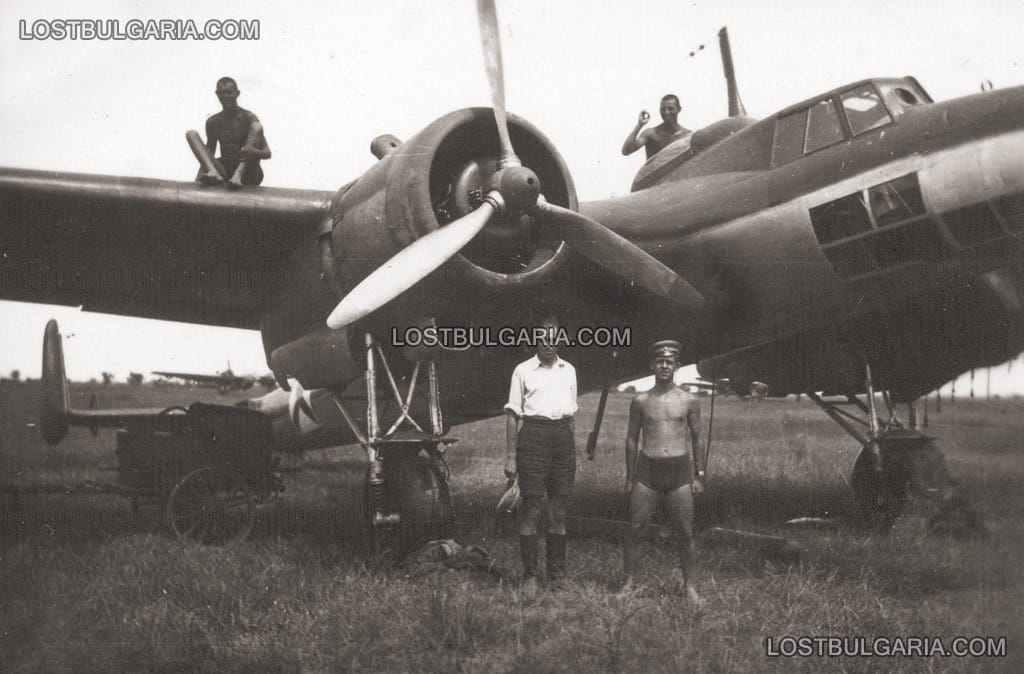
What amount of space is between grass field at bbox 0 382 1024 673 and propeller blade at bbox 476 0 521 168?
288 centimetres

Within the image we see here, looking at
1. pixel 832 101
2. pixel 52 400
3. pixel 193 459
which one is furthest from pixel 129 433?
pixel 832 101

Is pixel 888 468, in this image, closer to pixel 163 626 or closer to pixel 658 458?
pixel 658 458

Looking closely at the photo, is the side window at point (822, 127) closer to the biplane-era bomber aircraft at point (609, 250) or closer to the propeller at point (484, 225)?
the biplane-era bomber aircraft at point (609, 250)

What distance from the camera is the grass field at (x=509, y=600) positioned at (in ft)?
12.6

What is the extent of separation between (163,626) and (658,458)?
9.73ft

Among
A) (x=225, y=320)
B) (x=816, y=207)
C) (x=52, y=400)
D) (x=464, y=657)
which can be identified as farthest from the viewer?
(x=52, y=400)

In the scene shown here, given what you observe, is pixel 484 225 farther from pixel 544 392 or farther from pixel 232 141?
pixel 232 141

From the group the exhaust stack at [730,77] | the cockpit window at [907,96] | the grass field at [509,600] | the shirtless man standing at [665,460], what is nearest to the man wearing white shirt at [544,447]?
the grass field at [509,600]

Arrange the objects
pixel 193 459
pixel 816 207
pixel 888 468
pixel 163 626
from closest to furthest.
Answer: pixel 163 626, pixel 816 207, pixel 888 468, pixel 193 459

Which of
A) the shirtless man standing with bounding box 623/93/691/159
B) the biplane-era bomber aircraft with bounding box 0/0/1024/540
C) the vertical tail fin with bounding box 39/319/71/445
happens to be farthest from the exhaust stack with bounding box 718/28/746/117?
the vertical tail fin with bounding box 39/319/71/445

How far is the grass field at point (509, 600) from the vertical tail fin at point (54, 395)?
149 inches

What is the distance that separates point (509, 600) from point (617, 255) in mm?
2590

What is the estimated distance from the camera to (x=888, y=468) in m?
6.90

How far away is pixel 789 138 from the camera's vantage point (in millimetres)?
6105
